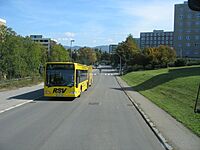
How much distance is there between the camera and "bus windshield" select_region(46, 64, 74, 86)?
79.8 ft

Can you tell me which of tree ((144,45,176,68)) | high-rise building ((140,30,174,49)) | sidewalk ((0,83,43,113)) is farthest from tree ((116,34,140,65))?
sidewalk ((0,83,43,113))

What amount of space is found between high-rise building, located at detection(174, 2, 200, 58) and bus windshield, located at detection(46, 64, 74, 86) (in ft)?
359

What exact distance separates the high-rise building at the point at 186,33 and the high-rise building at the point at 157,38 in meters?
59.0

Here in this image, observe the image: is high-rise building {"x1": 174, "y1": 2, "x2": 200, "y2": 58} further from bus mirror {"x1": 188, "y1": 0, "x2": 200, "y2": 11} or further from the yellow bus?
bus mirror {"x1": 188, "y1": 0, "x2": 200, "y2": 11}

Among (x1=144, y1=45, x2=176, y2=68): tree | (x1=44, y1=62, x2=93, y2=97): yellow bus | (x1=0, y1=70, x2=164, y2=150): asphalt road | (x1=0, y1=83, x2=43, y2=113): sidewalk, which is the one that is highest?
(x1=144, y1=45, x2=176, y2=68): tree

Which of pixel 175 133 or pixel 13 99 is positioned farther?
pixel 13 99

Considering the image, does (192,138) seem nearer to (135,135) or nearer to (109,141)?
(135,135)

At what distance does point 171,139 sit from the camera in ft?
32.9

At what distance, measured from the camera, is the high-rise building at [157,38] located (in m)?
194

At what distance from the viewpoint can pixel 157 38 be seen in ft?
642

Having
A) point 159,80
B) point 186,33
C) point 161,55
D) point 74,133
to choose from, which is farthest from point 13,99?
point 186,33

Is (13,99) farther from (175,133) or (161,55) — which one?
(161,55)

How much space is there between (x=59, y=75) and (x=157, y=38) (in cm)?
17590

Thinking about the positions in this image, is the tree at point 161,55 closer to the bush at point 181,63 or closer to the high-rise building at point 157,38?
the bush at point 181,63
